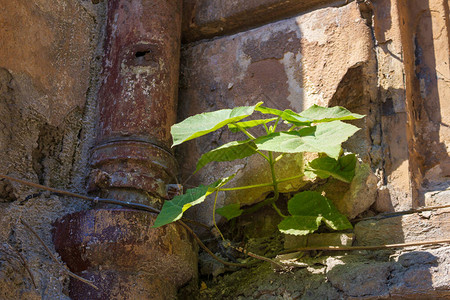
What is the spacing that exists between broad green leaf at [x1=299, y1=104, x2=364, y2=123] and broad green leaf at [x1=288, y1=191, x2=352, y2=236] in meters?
0.23

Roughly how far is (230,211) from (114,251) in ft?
1.33

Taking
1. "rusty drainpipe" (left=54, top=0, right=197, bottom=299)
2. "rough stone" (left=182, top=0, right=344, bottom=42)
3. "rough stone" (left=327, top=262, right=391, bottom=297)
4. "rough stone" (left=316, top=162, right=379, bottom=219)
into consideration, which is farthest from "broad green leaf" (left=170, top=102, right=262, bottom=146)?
"rough stone" (left=182, top=0, right=344, bottom=42)

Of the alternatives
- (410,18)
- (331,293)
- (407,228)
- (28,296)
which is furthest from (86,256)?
(410,18)

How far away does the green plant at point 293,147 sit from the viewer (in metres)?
1.44

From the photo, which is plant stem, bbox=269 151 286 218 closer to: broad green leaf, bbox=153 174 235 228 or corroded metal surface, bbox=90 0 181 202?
broad green leaf, bbox=153 174 235 228

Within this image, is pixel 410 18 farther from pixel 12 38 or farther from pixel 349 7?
pixel 12 38

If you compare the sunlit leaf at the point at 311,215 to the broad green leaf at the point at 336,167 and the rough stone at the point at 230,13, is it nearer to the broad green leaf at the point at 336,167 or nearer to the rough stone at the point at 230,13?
the broad green leaf at the point at 336,167

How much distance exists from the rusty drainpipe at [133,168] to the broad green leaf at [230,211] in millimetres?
140

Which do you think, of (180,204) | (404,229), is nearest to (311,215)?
(404,229)

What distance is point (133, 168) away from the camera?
1729mm

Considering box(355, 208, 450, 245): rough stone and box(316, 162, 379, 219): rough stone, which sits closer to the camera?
box(355, 208, 450, 245): rough stone

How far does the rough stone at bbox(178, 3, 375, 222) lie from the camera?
1.79 metres

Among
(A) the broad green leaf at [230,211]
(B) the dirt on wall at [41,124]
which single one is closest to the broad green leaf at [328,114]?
(A) the broad green leaf at [230,211]

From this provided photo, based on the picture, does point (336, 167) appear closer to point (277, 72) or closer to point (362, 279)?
point (362, 279)
